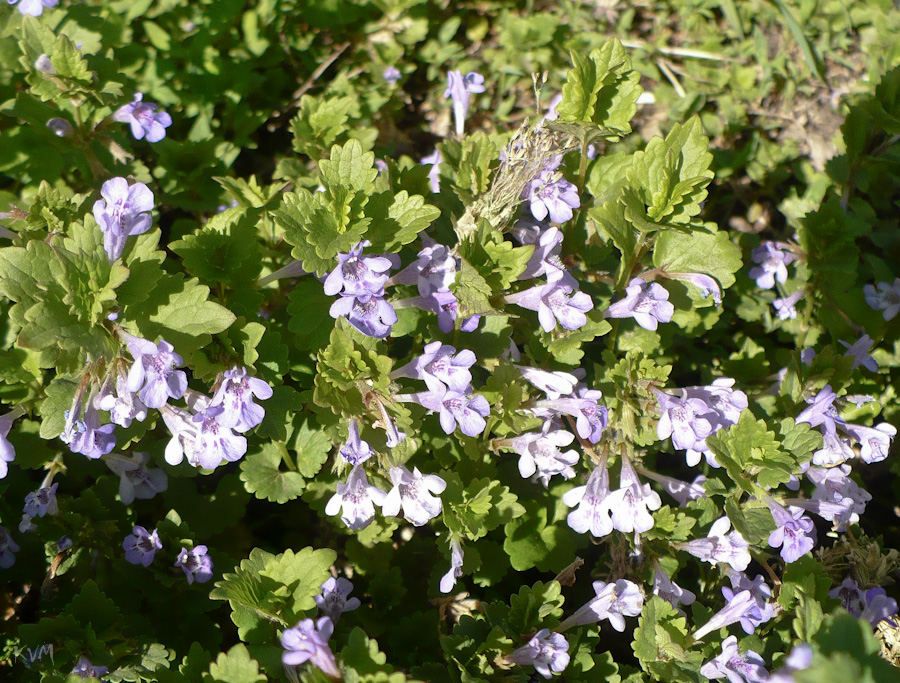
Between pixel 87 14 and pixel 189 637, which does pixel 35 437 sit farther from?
pixel 87 14

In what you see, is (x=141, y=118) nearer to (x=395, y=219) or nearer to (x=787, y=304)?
(x=395, y=219)

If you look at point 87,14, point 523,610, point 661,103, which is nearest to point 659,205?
point 523,610

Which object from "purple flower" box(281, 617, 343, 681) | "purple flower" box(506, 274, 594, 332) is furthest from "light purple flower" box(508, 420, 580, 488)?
"purple flower" box(281, 617, 343, 681)

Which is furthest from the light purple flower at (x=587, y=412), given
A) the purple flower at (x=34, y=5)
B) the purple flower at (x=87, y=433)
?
the purple flower at (x=34, y=5)

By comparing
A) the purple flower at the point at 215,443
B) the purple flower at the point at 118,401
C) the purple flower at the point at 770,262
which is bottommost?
the purple flower at the point at 770,262

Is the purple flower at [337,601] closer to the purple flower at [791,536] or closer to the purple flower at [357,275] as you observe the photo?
the purple flower at [357,275]

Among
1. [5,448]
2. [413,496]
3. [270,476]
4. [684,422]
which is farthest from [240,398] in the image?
[684,422]
